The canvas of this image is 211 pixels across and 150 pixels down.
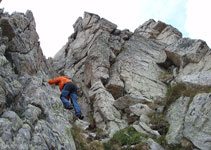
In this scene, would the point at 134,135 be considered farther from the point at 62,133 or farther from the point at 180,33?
the point at 180,33

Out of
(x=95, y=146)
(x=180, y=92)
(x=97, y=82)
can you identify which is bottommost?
(x=95, y=146)

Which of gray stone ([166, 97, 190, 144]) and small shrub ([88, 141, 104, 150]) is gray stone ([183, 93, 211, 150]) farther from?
small shrub ([88, 141, 104, 150])

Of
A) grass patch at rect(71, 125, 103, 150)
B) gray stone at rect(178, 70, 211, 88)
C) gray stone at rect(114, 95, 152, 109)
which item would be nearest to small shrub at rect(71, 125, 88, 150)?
grass patch at rect(71, 125, 103, 150)

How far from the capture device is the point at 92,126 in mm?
18219

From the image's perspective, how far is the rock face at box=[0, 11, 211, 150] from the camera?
10398 mm

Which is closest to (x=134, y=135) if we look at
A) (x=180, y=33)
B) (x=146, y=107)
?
(x=146, y=107)

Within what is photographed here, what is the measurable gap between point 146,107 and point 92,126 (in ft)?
12.3

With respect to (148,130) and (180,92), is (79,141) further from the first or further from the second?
(180,92)

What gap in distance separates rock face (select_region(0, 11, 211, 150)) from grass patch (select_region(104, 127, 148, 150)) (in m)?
0.54

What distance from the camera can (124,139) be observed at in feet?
47.5

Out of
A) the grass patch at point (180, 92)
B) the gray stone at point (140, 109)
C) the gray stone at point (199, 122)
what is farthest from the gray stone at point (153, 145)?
the grass patch at point (180, 92)

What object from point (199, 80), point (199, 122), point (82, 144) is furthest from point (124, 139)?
point (199, 80)

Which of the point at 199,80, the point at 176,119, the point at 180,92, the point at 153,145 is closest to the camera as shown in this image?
the point at 153,145

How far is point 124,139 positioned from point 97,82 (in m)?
7.52
